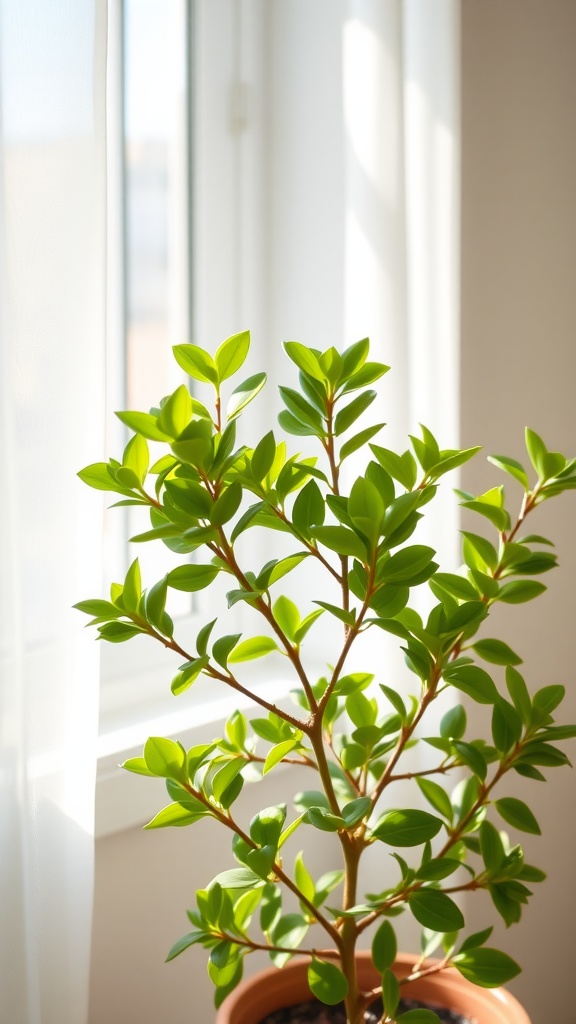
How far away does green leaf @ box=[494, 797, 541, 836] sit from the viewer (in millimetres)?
958

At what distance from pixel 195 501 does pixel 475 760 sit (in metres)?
0.37

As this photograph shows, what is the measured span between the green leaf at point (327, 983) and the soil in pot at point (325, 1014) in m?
0.21

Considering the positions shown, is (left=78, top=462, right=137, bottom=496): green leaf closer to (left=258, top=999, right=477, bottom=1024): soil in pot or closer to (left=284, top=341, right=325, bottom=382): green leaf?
(left=284, top=341, right=325, bottom=382): green leaf

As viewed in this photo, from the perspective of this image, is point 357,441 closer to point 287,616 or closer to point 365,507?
point 365,507

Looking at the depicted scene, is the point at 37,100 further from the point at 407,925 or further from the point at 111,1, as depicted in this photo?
the point at 407,925

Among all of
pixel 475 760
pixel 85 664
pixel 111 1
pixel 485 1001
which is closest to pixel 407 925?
pixel 485 1001

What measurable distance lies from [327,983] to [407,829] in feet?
0.55

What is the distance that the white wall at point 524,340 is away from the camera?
137cm

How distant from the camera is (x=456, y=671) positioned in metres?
0.88

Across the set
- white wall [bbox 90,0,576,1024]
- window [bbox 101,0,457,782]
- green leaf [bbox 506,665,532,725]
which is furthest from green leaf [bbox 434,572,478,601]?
white wall [bbox 90,0,576,1024]

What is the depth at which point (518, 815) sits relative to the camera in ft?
3.17

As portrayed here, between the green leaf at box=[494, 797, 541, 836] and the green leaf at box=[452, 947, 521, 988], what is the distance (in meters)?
0.12

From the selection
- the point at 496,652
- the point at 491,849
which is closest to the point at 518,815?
the point at 491,849

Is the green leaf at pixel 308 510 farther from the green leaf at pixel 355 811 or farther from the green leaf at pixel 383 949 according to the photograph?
the green leaf at pixel 383 949
